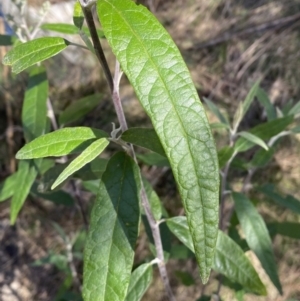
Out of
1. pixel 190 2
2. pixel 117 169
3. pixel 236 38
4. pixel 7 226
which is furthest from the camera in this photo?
pixel 190 2

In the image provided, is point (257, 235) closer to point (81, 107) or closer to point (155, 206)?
point (155, 206)

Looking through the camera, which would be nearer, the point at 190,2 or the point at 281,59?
the point at 281,59

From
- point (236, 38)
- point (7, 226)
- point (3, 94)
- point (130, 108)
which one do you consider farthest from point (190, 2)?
point (7, 226)

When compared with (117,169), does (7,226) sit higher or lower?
lower

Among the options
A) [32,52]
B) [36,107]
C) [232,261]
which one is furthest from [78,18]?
[232,261]

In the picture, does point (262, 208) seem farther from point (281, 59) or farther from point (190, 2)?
point (190, 2)

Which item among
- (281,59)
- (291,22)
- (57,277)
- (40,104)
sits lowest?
(57,277)

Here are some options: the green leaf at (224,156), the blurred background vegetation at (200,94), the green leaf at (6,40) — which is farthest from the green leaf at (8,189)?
the blurred background vegetation at (200,94)
